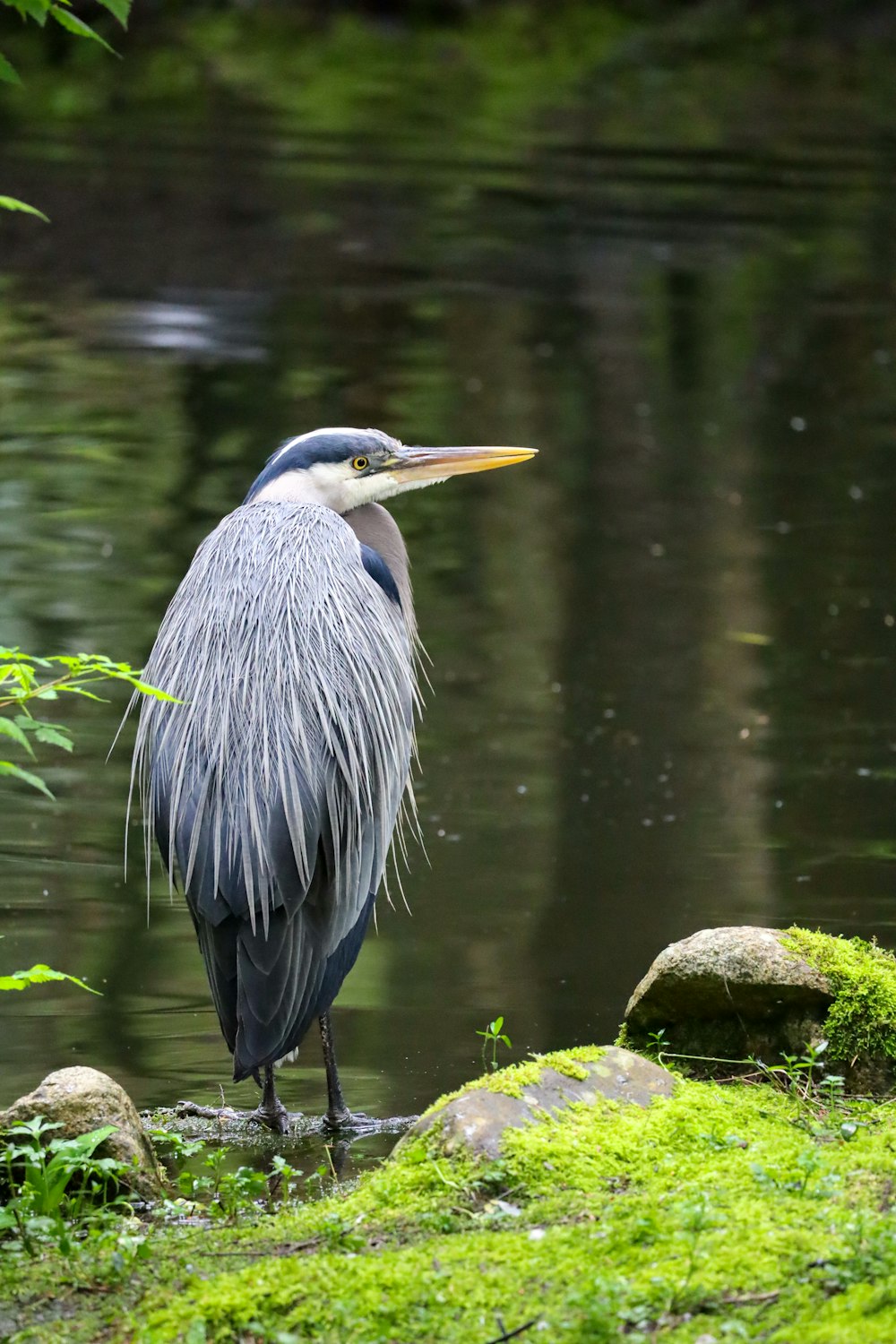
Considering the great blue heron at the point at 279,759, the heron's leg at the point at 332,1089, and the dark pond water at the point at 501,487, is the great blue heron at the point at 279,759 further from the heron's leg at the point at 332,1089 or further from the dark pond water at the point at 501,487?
the dark pond water at the point at 501,487

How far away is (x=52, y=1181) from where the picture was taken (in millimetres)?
3885

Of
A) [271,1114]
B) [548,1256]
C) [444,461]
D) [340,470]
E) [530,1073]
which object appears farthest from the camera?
[444,461]

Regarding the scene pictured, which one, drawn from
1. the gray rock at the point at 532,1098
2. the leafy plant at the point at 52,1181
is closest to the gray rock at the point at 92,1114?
the leafy plant at the point at 52,1181

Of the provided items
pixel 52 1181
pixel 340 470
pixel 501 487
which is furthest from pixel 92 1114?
pixel 501 487

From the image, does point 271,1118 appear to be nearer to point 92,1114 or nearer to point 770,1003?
point 92,1114

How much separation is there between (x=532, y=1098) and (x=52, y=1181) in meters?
0.99

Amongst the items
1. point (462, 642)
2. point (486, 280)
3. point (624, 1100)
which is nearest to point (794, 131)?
point (486, 280)

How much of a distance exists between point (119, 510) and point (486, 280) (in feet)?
23.3

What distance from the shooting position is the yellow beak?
5.44 metres

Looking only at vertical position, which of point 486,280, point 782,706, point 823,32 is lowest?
point 782,706

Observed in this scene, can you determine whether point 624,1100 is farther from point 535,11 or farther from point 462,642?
point 535,11

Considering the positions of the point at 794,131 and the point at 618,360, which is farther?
the point at 794,131

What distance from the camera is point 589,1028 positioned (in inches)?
214

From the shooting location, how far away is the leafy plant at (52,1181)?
3.72m
